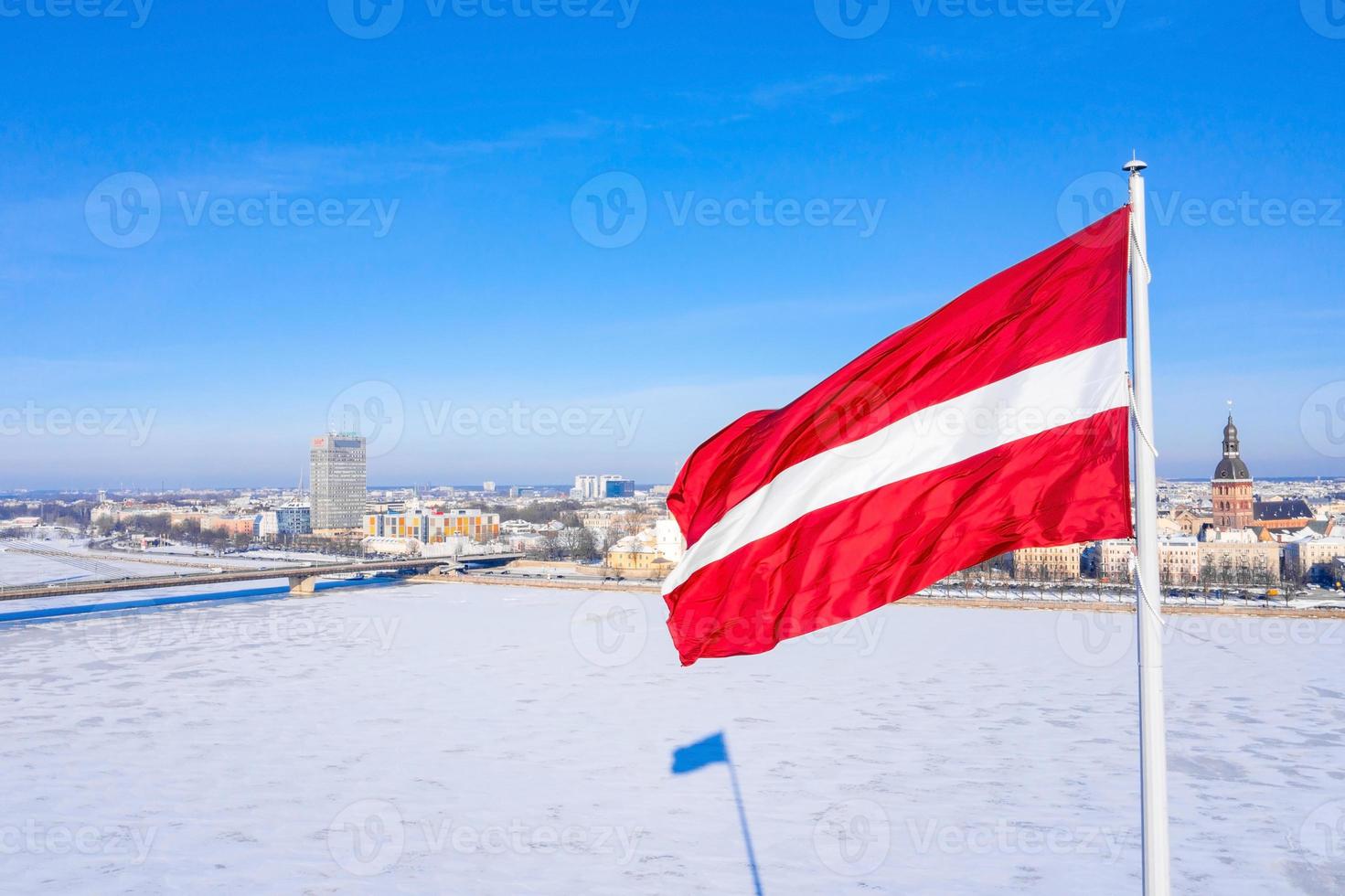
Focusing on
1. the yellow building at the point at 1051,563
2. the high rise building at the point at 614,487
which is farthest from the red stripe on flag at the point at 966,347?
the high rise building at the point at 614,487

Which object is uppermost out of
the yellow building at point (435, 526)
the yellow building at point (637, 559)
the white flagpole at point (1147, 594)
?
the white flagpole at point (1147, 594)

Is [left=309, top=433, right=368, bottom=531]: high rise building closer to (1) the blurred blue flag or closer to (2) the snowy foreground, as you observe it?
(2) the snowy foreground

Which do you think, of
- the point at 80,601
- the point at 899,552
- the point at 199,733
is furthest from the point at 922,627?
the point at 80,601

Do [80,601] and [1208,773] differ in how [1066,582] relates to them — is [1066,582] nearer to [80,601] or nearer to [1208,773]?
[1208,773]

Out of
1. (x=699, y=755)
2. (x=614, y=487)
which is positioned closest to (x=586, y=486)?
(x=614, y=487)

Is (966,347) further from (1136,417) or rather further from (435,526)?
(435,526)

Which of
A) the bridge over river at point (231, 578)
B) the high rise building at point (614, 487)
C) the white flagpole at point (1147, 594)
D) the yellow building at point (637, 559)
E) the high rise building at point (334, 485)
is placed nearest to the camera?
the white flagpole at point (1147, 594)

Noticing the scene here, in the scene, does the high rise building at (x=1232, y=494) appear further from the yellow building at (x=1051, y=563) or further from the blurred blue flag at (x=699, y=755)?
the blurred blue flag at (x=699, y=755)
